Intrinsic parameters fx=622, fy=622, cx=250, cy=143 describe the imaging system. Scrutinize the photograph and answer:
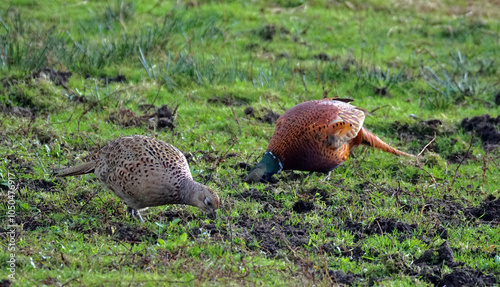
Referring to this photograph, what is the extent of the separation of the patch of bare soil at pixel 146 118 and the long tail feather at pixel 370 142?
78.2 inches

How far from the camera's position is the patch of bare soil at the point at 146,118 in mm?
6852

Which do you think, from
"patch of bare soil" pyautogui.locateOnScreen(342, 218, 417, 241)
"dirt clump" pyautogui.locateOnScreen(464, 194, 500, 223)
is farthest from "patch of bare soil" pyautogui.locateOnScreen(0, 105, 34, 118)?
"dirt clump" pyautogui.locateOnScreen(464, 194, 500, 223)

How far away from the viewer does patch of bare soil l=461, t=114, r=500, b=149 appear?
23.8 feet

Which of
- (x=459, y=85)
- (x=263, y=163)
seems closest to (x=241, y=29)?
(x=459, y=85)

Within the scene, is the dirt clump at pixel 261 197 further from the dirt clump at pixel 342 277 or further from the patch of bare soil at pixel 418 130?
the patch of bare soil at pixel 418 130

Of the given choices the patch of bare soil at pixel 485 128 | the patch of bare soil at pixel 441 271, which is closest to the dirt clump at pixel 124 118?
the patch of bare soil at pixel 441 271

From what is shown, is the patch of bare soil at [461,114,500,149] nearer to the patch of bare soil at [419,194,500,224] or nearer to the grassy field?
the grassy field

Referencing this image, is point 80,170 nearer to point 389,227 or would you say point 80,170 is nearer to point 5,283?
point 5,283

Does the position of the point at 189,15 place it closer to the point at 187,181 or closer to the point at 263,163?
the point at 263,163

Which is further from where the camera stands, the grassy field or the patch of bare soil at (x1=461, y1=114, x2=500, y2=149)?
the patch of bare soil at (x1=461, y1=114, x2=500, y2=149)

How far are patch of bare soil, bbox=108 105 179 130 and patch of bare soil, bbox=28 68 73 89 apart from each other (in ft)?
3.44

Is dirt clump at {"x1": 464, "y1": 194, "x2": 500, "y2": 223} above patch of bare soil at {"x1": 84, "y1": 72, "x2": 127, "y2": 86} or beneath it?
beneath

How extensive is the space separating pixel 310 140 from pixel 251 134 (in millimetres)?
1338

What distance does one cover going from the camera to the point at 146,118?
7.00 metres
